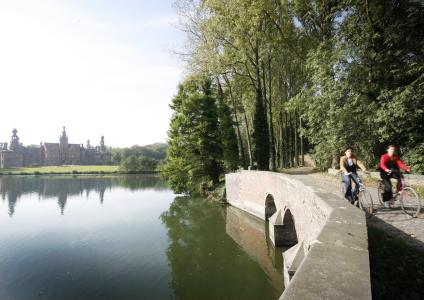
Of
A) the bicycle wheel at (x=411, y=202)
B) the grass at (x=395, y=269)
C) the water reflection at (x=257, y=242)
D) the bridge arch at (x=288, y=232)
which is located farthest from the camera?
the bridge arch at (x=288, y=232)

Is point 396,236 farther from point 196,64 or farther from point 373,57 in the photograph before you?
point 196,64

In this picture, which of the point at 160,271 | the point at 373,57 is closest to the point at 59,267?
the point at 160,271

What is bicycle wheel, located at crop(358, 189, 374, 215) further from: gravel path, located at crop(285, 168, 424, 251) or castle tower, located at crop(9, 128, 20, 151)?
castle tower, located at crop(9, 128, 20, 151)

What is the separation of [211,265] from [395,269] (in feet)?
29.9

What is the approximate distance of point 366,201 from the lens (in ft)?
27.7

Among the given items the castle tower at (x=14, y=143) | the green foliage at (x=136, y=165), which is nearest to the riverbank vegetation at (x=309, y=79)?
the green foliage at (x=136, y=165)

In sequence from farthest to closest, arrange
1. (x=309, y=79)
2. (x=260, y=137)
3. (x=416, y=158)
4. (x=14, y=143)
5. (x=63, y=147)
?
(x=63, y=147) → (x=14, y=143) → (x=260, y=137) → (x=309, y=79) → (x=416, y=158)

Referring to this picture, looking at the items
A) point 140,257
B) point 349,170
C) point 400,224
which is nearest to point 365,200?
point 349,170

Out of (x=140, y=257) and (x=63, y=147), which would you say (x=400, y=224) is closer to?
(x=140, y=257)

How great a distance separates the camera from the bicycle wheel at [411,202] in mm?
7684

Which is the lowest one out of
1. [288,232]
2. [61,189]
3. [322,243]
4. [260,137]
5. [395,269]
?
[61,189]

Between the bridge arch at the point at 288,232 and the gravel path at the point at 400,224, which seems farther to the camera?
the bridge arch at the point at 288,232

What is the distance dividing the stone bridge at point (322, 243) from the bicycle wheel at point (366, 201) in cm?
73

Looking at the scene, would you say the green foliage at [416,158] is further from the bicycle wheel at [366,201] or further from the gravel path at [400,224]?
the bicycle wheel at [366,201]
